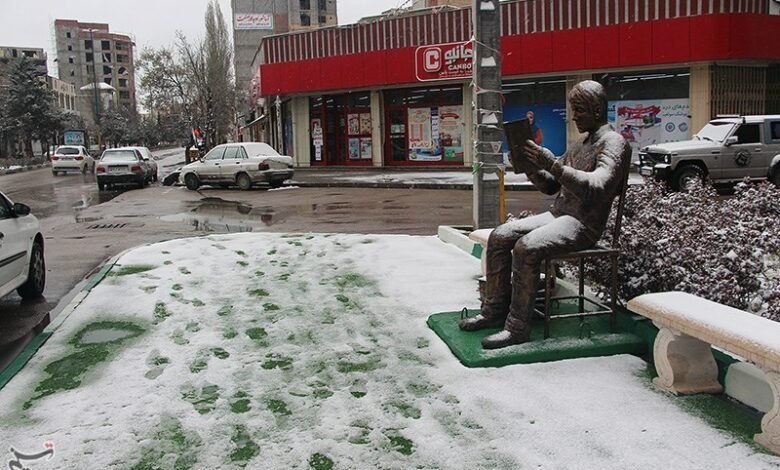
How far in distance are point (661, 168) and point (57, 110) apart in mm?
51683

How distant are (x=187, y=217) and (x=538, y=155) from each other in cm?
1172

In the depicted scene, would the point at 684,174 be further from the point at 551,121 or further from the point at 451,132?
the point at 451,132

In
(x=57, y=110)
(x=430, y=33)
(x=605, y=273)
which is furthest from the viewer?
(x=57, y=110)

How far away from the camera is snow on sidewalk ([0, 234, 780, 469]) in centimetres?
347

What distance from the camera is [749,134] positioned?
15.9 metres

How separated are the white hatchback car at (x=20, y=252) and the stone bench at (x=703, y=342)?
5.44 meters

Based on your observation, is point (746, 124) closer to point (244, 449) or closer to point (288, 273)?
point (288, 273)

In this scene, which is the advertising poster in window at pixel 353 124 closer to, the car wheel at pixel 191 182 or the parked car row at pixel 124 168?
the parked car row at pixel 124 168

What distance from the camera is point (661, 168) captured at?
15.8 metres

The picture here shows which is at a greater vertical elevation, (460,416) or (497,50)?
(497,50)

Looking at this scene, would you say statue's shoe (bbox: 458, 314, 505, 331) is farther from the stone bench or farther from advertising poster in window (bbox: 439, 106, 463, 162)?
advertising poster in window (bbox: 439, 106, 463, 162)

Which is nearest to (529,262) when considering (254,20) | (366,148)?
(366,148)

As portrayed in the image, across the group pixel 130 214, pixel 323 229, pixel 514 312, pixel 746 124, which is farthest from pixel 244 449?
pixel 746 124

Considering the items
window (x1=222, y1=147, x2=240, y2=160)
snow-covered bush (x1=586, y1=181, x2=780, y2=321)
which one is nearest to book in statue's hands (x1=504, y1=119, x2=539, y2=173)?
snow-covered bush (x1=586, y1=181, x2=780, y2=321)
